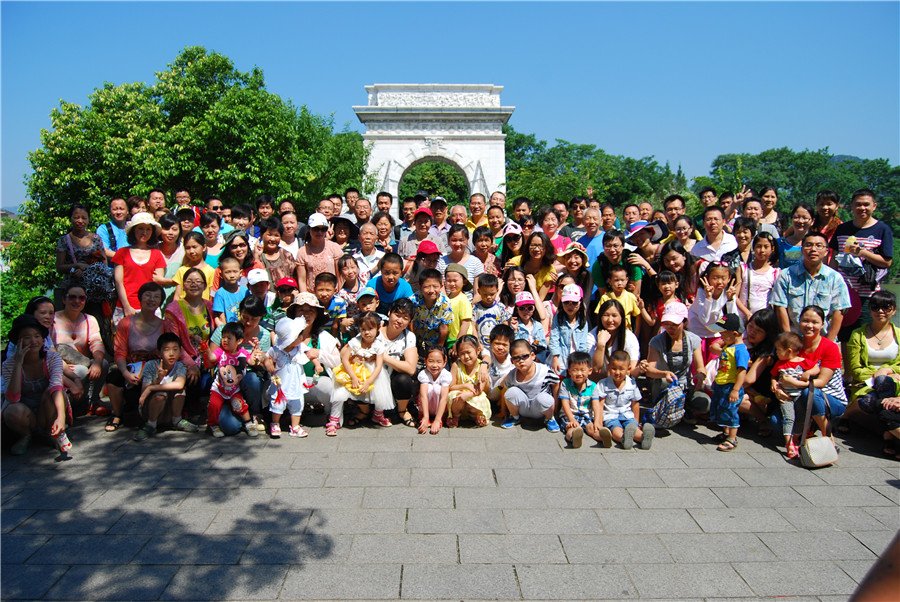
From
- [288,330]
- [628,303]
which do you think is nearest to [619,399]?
[628,303]

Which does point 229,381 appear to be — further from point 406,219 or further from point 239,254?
point 406,219

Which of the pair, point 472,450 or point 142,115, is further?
point 142,115

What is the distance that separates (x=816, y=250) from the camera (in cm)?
549


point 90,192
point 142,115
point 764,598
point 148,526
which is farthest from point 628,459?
point 142,115

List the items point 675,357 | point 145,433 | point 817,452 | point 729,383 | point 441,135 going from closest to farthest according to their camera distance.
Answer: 1. point 817,452
2. point 145,433
3. point 729,383
4. point 675,357
5. point 441,135

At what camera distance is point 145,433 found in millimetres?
5199

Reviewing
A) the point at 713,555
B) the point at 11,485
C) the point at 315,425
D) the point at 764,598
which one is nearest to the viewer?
the point at 764,598

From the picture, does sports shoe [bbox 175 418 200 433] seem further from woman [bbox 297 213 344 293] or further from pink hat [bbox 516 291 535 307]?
pink hat [bbox 516 291 535 307]

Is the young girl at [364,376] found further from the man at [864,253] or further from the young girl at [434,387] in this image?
the man at [864,253]

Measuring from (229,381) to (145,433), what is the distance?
2.84 feet

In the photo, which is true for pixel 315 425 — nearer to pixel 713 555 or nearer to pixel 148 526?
pixel 148 526

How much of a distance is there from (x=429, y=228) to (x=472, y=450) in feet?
11.0

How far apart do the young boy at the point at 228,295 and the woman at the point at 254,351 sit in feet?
0.61

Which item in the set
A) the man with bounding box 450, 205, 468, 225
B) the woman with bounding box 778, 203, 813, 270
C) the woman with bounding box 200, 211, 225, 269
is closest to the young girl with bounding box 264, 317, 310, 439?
the woman with bounding box 200, 211, 225, 269
